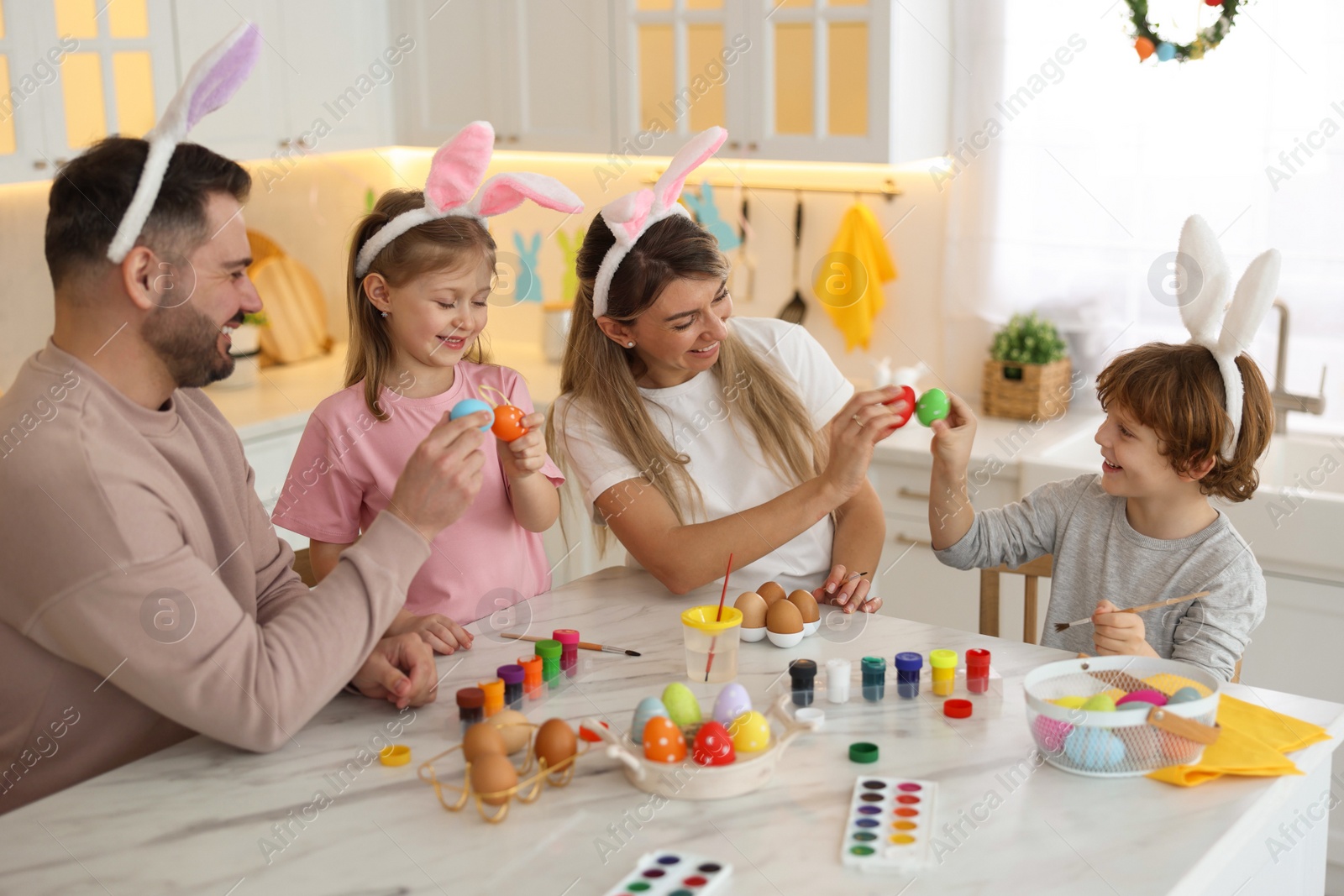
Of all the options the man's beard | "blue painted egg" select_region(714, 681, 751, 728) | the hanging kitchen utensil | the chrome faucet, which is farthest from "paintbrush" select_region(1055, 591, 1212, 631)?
the hanging kitchen utensil

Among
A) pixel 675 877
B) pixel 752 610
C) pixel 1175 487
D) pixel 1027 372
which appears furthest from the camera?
pixel 1027 372

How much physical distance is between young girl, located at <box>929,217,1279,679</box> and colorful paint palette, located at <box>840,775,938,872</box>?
45cm

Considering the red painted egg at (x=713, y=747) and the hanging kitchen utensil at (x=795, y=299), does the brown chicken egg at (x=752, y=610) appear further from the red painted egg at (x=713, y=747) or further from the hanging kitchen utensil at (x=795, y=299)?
the hanging kitchen utensil at (x=795, y=299)

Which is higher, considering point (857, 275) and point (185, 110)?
point (185, 110)

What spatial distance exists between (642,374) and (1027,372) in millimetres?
1368

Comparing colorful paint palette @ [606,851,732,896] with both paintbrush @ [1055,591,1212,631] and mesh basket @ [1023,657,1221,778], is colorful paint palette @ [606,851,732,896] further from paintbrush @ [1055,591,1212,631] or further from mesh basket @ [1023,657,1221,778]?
paintbrush @ [1055,591,1212,631]

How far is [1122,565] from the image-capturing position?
71.0 inches

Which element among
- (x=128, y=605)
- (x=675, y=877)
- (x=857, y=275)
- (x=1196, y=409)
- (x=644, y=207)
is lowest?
(x=675, y=877)

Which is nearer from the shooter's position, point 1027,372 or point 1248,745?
point 1248,745

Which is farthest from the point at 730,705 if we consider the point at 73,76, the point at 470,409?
the point at 73,76

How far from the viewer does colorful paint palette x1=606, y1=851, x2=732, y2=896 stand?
1.10 m

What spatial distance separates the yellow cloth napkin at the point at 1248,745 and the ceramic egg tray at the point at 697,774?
40 cm

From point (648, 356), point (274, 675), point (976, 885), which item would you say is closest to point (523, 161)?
point (648, 356)

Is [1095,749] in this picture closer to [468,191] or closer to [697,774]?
[697,774]
